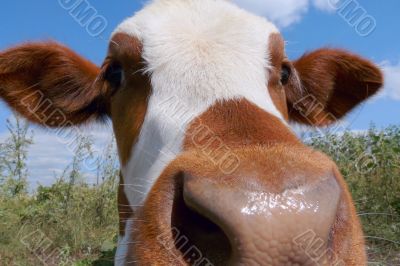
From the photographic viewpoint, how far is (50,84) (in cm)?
432

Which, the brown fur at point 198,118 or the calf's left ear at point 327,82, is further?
the calf's left ear at point 327,82

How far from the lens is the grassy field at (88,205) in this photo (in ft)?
25.6

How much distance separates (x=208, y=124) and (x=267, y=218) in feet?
2.42

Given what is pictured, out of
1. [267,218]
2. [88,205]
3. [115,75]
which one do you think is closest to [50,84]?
[115,75]

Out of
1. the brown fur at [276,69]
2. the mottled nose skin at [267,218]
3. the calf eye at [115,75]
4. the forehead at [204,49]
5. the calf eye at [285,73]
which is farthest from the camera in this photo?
the calf eye at [285,73]

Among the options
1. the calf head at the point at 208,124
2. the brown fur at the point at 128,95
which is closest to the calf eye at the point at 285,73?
the calf head at the point at 208,124

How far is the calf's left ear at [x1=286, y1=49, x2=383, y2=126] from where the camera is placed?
481cm

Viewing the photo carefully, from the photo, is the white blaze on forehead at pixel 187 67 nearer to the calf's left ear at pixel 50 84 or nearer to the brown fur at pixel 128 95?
the brown fur at pixel 128 95

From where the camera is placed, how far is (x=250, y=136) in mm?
2129

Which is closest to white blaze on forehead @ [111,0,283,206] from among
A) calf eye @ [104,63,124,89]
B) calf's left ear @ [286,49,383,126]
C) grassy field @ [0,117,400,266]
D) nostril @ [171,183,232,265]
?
calf eye @ [104,63,124,89]

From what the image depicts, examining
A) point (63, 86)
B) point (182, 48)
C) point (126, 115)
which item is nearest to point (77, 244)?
point (63, 86)

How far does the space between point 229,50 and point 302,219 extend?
5.09 feet

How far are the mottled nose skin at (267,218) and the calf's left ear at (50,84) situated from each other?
2.47m

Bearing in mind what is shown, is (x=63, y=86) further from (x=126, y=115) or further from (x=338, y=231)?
(x=338, y=231)
